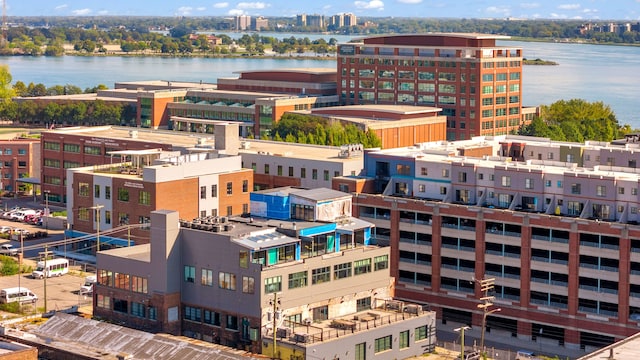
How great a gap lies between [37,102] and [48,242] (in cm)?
7104

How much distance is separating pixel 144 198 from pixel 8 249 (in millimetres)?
11434

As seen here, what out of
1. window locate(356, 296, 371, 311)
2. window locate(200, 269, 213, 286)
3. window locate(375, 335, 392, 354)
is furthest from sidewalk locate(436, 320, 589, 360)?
window locate(200, 269, 213, 286)

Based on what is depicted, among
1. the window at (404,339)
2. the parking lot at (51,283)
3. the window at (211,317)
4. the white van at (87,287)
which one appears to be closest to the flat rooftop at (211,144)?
the parking lot at (51,283)

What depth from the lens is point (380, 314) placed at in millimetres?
55438

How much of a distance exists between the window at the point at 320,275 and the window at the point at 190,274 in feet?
16.0

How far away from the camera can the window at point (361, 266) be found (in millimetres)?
56188

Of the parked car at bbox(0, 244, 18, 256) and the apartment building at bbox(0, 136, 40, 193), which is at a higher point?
the apartment building at bbox(0, 136, 40, 193)

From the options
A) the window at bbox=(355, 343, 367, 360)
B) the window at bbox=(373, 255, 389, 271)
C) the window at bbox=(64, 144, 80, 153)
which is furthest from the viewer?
the window at bbox=(64, 144, 80, 153)

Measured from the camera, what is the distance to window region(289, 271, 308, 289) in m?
53.6

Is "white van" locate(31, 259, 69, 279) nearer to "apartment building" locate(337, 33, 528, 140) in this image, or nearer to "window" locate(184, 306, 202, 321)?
"window" locate(184, 306, 202, 321)

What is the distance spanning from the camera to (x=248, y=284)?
174 feet

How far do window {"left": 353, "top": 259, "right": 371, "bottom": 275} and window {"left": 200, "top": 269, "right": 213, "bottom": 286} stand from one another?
6.08 metres

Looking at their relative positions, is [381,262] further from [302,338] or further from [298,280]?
[302,338]

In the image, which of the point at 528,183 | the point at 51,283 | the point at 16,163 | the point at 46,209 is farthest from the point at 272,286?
the point at 16,163
